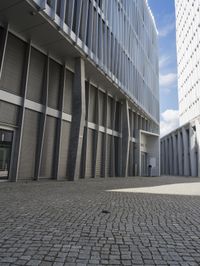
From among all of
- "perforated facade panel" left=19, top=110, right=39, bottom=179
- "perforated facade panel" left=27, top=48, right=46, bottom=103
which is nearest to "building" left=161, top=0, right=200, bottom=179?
"perforated facade panel" left=27, top=48, right=46, bottom=103

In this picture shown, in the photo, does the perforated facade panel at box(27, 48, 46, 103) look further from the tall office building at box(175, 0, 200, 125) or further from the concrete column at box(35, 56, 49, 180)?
the tall office building at box(175, 0, 200, 125)

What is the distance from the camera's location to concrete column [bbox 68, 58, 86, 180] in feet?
54.5

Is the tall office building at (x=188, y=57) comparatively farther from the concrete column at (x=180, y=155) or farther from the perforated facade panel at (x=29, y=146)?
the perforated facade panel at (x=29, y=146)

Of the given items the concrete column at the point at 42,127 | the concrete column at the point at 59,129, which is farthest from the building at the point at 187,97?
the concrete column at the point at 42,127

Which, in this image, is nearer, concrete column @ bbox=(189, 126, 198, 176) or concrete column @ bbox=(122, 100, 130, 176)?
concrete column @ bbox=(122, 100, 130, 176)

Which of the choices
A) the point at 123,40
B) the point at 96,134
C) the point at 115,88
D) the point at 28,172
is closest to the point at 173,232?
the point at 28,172

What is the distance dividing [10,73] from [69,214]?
1072 centimetres

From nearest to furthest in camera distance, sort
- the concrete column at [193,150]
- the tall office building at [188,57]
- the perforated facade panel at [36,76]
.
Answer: the perforated facade panel at [36,76], the concrete column at [193,150], the tall office building at [188,57]

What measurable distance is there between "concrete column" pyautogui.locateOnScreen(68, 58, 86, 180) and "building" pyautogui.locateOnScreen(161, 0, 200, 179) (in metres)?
26.4

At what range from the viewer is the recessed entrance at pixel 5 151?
13303 mm

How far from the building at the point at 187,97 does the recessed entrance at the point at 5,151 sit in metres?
31.8

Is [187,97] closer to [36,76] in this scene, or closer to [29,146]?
[36,76]

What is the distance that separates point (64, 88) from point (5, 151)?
727 centimetres

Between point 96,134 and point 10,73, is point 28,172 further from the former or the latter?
point 96,134
